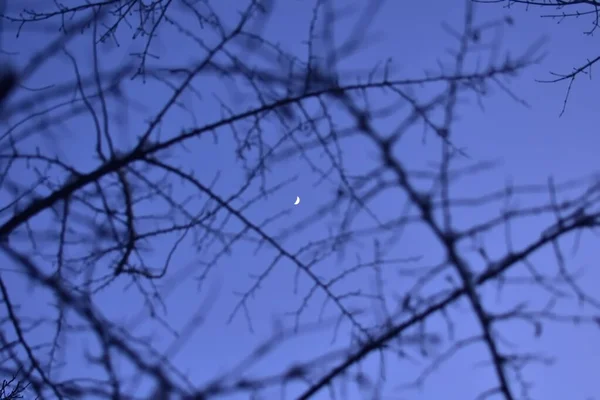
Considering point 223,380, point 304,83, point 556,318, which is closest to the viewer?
point 556,318

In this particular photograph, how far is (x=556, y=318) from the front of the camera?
71.7 inches

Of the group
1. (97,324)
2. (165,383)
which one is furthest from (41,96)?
(165,383)

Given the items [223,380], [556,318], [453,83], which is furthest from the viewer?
[453,83]

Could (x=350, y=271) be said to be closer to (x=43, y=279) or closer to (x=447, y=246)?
(x=447, y=246)

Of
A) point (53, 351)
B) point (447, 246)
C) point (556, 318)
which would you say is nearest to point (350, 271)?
point (447, 246)

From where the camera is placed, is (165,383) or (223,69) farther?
(223,69)

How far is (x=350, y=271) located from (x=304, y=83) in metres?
0.72

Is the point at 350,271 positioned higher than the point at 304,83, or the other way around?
the point at 304,83

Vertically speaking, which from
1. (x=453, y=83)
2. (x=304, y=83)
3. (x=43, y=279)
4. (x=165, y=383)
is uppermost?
(x=304, y=83)

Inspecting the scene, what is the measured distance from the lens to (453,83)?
248 centimetres

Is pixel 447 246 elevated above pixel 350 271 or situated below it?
below

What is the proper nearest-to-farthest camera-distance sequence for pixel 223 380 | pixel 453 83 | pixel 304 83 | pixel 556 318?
pixel 556 318 → pixel 223 380 → pixel 453 83 → pixel 304 83

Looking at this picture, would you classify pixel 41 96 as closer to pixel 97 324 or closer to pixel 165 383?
pixel 97 324

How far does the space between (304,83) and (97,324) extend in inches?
45.7
